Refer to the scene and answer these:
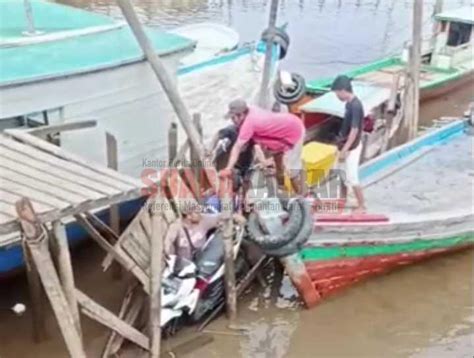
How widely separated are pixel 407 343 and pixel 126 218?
3903mm

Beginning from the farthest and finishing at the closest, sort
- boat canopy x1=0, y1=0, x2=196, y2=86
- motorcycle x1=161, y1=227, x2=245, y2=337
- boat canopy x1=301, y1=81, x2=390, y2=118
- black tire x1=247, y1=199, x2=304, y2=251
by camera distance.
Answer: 1. boat canopy x1=301, y1=81, x2=390, y2=118
2. boat canopy x1=0, y1=0, x2=196, y2=86
3. black tire x1=247, y1=199, x2=304, y2=251
4. motorcycle x1=161, y1=227, x2=245, y2=337

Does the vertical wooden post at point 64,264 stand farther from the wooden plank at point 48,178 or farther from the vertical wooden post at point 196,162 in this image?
the vertical wooden post at point 196,162

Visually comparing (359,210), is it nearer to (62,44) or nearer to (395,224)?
(395,224)

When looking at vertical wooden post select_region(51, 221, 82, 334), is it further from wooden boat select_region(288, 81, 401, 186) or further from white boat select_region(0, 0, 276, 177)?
wooden boat select_region(288, 81, 401, 186)

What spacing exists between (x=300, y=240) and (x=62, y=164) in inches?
106

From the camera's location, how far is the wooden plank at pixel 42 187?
6321 millimetres

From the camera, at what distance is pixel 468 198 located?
1031cm

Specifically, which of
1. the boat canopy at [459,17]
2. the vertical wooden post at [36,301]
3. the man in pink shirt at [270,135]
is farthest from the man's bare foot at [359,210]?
the boat canopy at [459,17]

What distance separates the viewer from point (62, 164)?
704 cm

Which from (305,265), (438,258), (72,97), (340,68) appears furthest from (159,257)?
(340,68)

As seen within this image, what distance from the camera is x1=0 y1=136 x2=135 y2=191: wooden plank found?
681cm

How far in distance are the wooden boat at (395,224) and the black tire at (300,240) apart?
234 mm

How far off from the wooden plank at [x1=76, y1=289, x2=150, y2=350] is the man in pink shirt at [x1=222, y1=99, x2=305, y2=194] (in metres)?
1.92

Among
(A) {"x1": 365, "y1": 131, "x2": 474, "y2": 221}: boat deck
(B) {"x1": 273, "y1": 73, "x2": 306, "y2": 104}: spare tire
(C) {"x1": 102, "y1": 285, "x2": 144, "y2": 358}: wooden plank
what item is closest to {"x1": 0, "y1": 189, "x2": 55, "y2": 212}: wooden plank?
(C) {"x1": 102, "y1": 285, "x2": 144, "y2": 358}: wooden plank
